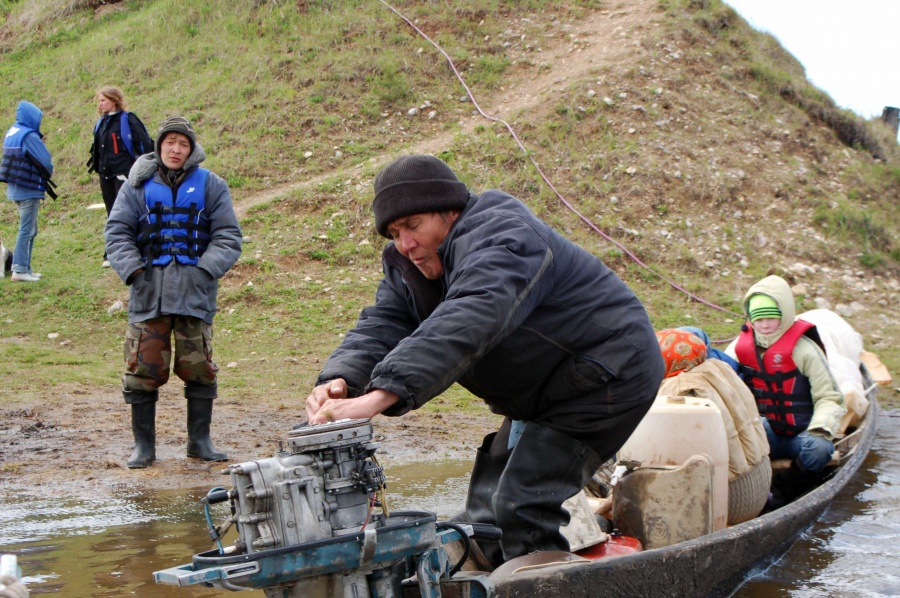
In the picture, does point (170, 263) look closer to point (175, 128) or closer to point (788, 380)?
point (175, 128)

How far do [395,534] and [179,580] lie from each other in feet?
2.15

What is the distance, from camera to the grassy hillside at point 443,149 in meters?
12.4

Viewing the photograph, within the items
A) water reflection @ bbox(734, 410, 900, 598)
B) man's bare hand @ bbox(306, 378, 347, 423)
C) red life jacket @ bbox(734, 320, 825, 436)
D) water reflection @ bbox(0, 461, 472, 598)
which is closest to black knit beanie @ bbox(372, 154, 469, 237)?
man's bare hand @ bbox(306, 378, 347, 423)

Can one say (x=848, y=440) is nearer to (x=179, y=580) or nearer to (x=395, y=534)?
(x=395, y=534)

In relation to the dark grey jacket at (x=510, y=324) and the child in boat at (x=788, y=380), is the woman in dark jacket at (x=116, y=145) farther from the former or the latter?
the dark grey jacket at (x=510, y=324)

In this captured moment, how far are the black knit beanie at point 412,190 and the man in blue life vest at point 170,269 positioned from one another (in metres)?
3.43

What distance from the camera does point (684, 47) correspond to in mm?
18875

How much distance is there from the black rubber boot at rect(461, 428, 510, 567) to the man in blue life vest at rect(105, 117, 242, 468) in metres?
3.04

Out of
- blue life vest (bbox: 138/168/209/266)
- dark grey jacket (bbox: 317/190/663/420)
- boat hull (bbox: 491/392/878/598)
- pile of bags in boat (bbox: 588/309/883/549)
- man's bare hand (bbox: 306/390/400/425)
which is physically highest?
blue life vest (bbox: 138/168/209/266)

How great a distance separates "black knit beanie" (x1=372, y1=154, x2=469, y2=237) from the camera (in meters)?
3.58

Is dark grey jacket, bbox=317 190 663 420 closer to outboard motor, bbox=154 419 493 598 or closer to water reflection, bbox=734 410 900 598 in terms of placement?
outboard motor, bbox=154 419 493 598

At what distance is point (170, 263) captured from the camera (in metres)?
6.74

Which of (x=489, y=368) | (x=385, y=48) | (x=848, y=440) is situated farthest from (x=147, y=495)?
(x=385, y=48)

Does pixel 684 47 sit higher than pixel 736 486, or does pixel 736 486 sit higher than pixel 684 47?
pixel 684 47
